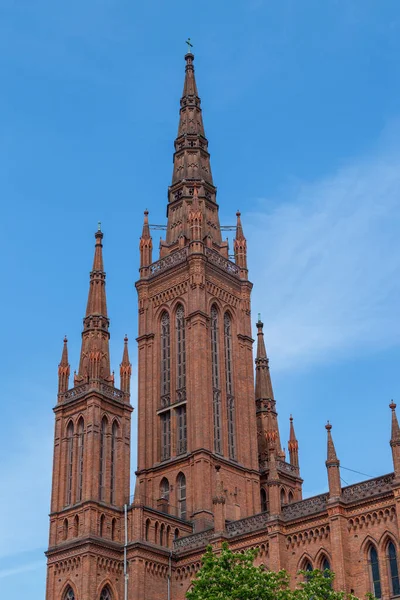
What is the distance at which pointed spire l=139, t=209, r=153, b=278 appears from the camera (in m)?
83.1

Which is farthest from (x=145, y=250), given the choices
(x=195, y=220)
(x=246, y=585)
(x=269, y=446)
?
(x=246, y=585)

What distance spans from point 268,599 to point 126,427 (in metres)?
28.5

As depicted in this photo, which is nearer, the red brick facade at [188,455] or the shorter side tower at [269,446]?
the red brick facade at [188,455]

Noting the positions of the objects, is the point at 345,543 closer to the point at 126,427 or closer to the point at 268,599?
the point at 268,599

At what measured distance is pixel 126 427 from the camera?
223ft

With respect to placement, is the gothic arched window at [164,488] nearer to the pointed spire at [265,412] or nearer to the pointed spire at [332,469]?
the pointed spire at [265,412]

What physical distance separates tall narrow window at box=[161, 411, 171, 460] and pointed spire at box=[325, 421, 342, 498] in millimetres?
20932

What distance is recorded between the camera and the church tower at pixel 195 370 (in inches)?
2849

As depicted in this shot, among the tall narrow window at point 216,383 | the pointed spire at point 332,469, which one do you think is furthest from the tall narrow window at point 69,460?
the pointed spire at point 332,469

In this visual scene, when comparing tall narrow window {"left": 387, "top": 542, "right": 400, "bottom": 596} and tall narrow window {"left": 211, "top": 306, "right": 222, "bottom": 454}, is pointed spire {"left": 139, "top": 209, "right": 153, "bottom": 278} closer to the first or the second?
tall narrow window {"left": 211, "top": 306, "right": 222, "bottom": 454}

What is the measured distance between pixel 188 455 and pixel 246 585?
31325mm

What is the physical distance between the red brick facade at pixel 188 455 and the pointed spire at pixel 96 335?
11 cm

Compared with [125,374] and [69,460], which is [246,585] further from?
[125,374]

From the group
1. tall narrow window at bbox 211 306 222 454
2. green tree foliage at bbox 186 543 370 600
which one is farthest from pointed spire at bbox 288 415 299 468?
green tree foliage at bbox 186 543 370 600
